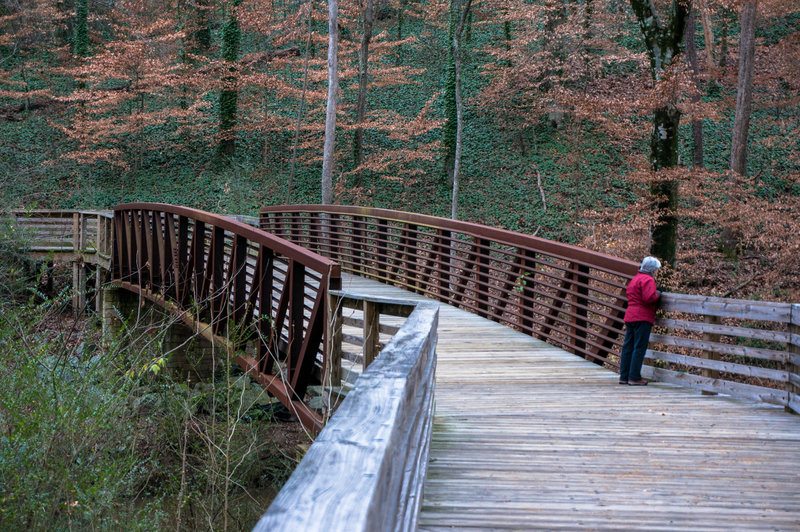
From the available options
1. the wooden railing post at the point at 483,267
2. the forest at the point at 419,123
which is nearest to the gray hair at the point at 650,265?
the wooden railing post at the point at 483,267

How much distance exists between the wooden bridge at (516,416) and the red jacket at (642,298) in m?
0.32

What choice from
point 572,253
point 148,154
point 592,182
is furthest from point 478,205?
point 572,253

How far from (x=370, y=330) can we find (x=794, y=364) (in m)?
3.91

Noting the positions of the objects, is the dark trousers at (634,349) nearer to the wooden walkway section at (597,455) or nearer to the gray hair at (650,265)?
the wooden walkway section at (597,455)

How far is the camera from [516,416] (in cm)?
582

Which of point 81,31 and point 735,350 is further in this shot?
point 81,31

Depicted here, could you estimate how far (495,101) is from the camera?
28859 millimetres

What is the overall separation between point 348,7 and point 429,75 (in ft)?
20.0

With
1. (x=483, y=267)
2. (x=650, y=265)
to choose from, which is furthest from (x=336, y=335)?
(x=483, y=267)

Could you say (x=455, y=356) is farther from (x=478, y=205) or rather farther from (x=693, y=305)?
(x=478, y=205)

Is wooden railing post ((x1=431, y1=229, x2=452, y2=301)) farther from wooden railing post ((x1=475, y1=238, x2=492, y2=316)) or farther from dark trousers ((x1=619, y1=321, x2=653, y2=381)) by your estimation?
dark trousers ((x1=619, y1=321, x2=653, y2=381))

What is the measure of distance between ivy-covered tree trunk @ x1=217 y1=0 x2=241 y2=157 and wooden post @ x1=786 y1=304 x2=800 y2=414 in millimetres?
25754

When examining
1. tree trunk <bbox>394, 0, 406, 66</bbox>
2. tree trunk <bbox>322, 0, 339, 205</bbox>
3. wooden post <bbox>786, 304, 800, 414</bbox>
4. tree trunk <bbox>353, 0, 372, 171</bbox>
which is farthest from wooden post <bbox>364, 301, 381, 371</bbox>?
tree trunk <bbox>394, 0, 406, 66</bbox>

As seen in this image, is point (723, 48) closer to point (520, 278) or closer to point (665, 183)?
point (665, 183)
